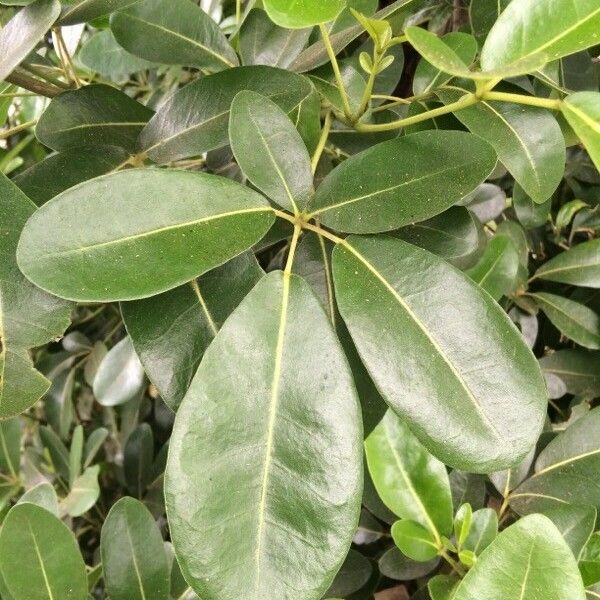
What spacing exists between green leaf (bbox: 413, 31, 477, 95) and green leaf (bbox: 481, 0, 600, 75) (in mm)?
172

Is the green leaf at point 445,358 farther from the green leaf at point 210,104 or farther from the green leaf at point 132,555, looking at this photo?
the green leaf at point 132,555

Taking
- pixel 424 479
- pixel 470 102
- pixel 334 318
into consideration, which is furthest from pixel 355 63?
pixel 424 479

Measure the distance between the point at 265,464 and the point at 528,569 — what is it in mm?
201

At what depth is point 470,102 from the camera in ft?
1.65

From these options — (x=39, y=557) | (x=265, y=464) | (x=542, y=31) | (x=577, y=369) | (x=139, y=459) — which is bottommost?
(x=139, y=459)

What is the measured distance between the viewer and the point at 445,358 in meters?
0.42

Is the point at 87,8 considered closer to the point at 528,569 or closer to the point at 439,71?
the point at 439,71

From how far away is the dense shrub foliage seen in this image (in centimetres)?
40

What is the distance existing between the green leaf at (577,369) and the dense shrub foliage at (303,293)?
18cm

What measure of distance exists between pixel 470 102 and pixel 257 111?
179mm

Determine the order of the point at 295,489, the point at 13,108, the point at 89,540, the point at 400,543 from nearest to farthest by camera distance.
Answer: the point at 295,489 → the point at 400,543 → the point at 89,540 → the point at 13,108

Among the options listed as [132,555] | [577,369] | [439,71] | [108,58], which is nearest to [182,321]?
[132,555]

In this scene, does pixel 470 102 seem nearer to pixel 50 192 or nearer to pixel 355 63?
pixel 355 63

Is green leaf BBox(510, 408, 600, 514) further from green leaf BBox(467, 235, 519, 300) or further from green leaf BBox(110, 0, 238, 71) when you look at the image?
green leaf BBox(110, 0, 238, 71)
